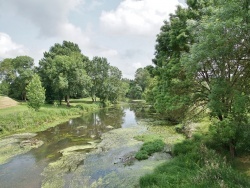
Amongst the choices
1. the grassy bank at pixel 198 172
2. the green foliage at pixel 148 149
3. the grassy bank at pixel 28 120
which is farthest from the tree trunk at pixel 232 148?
the grassy bank at pixel 28 120

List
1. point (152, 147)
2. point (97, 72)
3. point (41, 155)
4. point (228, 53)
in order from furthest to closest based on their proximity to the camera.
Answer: point (97, 72) < point (41, 155) < point (152, 147) < point (228, 53)

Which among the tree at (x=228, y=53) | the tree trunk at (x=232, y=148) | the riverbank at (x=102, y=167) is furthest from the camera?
the tree trunk at (x=232, y=148)

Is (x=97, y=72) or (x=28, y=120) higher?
(x=97, y=72)

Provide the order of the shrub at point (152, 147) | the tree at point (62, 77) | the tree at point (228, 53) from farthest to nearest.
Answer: the tree at point (62, 77) → the shrub at point (152, 147) → the tree at point (228, 53)

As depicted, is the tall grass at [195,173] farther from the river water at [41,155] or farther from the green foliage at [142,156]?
the river water at [41,155]

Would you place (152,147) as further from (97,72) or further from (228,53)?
(97,72)

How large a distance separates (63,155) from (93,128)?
12311 millimetres

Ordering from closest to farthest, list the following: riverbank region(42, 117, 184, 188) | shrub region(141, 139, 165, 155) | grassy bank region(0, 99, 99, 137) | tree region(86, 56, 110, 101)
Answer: riverbank region(42, 117, 184, 188) < shrub region(141, 139, 165, 155) < grassy bank region(0, 99, 99, 137) < tree region(86, 56, 110, 101)

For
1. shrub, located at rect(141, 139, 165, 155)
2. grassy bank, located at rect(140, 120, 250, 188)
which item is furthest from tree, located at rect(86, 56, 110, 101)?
grassy bank, located at rect(140, 120, 250, 188)

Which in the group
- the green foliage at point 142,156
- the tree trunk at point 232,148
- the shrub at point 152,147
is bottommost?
the green foliage at point 142,156

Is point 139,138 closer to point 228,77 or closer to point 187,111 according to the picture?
point 187,111

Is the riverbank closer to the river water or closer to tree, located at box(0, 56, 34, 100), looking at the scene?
the river water

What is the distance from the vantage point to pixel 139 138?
2241 cm

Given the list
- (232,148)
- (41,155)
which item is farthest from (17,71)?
(232,148)
